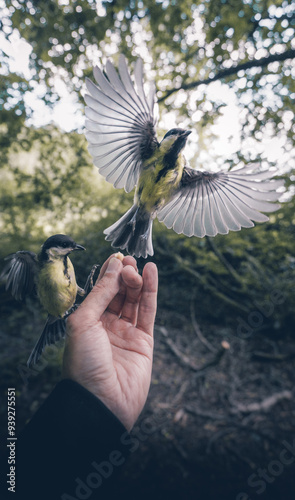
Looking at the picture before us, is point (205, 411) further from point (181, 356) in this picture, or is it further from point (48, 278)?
point (48, 278)

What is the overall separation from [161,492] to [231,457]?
55 centimetres

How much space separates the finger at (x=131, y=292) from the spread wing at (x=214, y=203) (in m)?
0.25

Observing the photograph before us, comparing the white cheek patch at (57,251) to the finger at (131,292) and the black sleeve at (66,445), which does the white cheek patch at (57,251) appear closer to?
the finger at (131,292)

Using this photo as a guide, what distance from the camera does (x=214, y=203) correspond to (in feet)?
3.38

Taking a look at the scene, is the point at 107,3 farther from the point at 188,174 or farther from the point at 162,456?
the point at 162,456

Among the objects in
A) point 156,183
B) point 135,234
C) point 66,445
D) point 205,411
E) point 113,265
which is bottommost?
point 205,411

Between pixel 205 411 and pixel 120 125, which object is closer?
pixel 120 125

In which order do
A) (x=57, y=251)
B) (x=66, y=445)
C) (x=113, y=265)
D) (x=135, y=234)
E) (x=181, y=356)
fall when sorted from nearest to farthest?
(x=66, y=445)
(x=57, y=251)
(x=113, y=265)
(x=135, y=234)
(x=181, y=356)

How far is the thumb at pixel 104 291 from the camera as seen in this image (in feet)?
2.57

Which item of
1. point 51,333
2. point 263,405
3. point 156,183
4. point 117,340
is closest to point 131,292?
point 117,340

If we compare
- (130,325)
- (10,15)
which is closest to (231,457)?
(130,325)

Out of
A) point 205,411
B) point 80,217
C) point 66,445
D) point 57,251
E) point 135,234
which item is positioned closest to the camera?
point 66,445

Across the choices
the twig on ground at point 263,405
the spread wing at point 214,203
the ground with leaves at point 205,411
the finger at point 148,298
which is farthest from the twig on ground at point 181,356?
the spread wing at point 214,203

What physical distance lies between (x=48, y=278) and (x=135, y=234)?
34 cm
